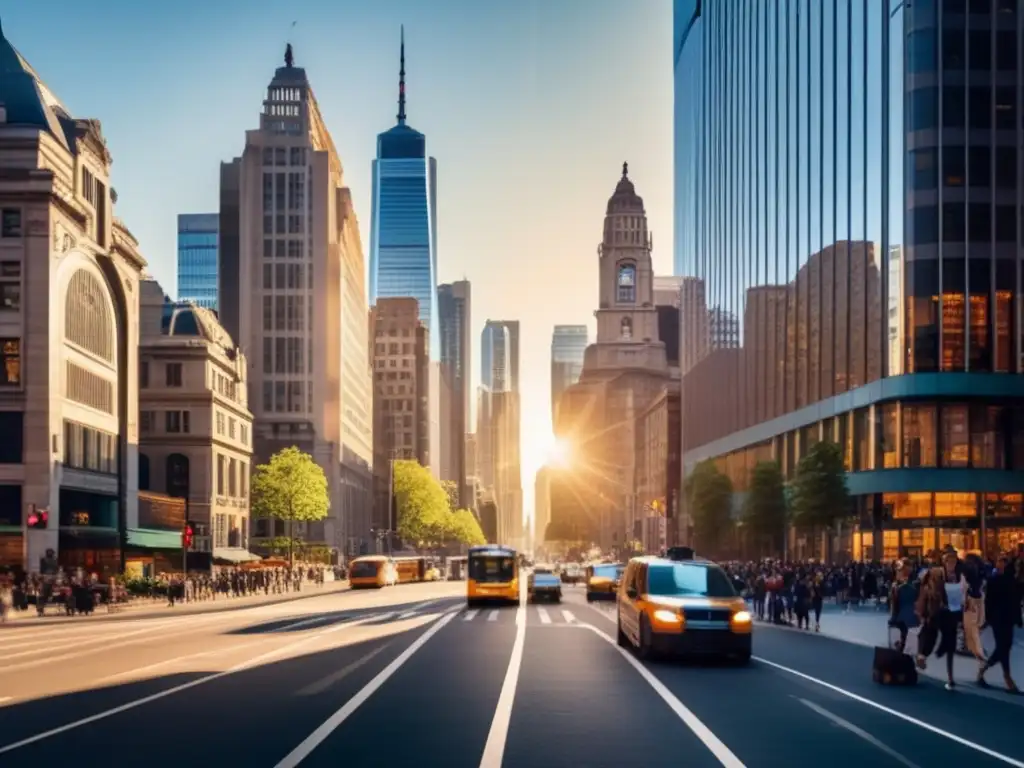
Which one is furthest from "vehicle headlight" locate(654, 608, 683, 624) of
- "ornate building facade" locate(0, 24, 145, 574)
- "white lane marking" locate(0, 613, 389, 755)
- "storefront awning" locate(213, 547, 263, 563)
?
"storefront awning" locate(213, 547, 263, 563)

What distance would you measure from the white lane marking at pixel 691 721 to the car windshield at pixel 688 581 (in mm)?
1495

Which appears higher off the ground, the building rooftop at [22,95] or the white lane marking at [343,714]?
the building rooftop at [22,95]

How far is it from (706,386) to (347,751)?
107m

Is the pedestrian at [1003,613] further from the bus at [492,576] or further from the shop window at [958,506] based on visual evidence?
the shop window at [958,506]

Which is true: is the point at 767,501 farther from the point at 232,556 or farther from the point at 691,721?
the point at 691,721

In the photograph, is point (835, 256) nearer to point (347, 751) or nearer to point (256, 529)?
point (347, 751)

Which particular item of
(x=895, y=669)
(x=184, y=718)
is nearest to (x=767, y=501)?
(x=895, y=669)

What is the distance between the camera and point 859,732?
1612 cm

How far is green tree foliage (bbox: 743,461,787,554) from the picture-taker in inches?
3068

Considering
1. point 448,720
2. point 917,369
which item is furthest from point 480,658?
point 917,369

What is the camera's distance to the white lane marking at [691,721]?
13.7 m

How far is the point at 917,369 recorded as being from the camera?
67000mm

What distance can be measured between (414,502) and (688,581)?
492ft

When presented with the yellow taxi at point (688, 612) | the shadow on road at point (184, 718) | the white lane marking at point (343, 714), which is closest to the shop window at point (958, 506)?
the white lane marking at point (343, 714)
